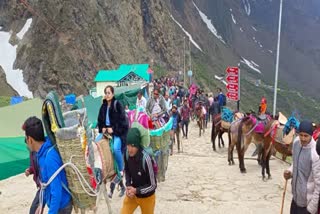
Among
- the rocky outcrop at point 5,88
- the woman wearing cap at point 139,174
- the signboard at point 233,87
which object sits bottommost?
the rocky outcrop at point 5,88

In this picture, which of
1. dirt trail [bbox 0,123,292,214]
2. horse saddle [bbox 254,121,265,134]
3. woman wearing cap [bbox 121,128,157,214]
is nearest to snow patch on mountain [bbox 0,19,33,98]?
dirt trail [bbox 0,123,292,214]

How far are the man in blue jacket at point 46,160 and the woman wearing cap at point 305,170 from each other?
2.46 metres

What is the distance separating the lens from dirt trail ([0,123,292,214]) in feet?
26.7

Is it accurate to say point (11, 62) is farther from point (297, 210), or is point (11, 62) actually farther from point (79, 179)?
point (297, 210)

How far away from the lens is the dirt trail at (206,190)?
815 centimetres

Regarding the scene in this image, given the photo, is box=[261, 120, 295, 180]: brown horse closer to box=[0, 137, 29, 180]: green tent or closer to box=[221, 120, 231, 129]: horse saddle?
box=[221, 120, 231, 129]: horse saddle

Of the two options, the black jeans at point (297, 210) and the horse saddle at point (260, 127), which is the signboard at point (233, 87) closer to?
the horse saddle at point (260, 127)

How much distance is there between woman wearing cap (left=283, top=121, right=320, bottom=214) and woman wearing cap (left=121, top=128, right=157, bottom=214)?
156 cm

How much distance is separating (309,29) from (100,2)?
112050 mm

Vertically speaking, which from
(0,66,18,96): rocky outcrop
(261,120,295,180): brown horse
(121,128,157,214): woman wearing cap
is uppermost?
(121,128,157,214): woman wearing cap

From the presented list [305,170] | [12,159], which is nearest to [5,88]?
[12,159]

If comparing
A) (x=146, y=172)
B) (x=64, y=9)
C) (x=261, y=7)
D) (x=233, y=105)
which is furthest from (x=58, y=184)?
(x=261, y=7)

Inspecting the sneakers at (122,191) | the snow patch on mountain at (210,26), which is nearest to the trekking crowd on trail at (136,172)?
the sneakers at (122,191)

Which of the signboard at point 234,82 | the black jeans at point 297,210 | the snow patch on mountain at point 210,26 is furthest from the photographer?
the snow patch on mountain at point 210,26
